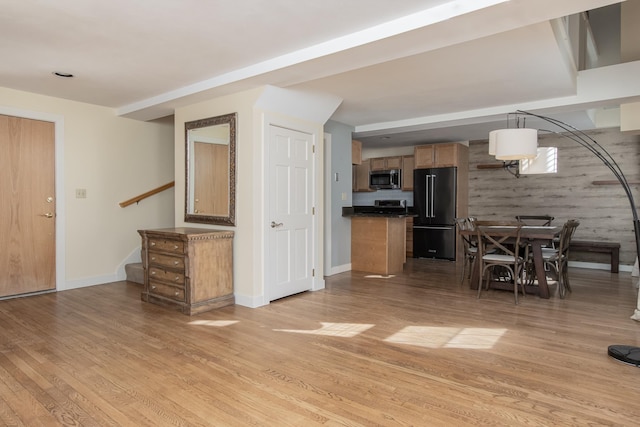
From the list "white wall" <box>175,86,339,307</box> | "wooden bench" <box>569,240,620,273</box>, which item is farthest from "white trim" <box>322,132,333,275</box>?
"wooden bench" <box>569,240,620,273</box>

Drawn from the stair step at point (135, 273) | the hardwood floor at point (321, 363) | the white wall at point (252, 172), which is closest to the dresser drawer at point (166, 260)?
the hardwood floor at point (321, 363)

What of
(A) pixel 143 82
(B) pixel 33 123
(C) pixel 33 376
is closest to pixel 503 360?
(C) pixel 33 376

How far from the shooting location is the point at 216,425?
1964 millimetres

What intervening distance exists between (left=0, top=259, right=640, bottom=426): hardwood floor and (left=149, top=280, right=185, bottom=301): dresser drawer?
15cm

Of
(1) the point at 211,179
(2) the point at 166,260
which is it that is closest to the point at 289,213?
(1) the point at 211,179

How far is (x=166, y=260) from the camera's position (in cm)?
417

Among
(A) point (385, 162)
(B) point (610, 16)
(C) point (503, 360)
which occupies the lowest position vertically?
(C) point (503, 360)

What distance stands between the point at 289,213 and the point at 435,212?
4003mm

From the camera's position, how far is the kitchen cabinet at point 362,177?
28.2ft

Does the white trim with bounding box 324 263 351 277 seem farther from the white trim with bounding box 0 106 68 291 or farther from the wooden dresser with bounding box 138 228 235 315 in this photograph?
the white trim with bounding box 0 106 68 291

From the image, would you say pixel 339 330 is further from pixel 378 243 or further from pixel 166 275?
pixel 378 243

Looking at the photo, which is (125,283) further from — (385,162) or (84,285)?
(385,162)

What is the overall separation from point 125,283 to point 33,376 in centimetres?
301

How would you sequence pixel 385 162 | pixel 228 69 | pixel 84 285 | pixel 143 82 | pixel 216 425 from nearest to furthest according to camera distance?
1. pixel 216 425
2. pixel 228 69
3. pixel 143 82
4. pixel 84 285
5. pixel 385 162
